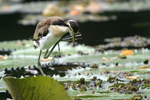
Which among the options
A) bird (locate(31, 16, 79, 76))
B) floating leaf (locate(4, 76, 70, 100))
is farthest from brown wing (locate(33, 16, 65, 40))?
floating leaf (locate(4, 76, 70, 100))

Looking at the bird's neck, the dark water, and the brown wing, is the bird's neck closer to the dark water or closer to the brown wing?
the brown wing

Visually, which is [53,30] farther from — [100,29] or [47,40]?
[100,29]

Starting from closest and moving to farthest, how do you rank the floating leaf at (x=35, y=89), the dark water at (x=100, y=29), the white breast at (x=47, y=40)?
the floating leaf at (x=35, y=89), the white breast at (x=47, y=40), the dark water at (x=100, y=29)

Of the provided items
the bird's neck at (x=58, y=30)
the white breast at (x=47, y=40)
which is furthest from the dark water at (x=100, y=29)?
the bird's neck at (x=58, y=30)

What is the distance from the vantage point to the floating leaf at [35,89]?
1.92 meters

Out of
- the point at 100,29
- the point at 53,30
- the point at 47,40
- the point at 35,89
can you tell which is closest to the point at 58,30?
the point at 53,30

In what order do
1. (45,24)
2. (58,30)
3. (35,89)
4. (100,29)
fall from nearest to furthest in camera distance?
(35,89)
(58,30)
(45,24)
(100,29)

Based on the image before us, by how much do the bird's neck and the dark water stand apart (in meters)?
2.81

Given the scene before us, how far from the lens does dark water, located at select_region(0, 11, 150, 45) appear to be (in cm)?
658

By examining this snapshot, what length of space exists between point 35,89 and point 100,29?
18.5ft

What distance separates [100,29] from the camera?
754 centimetres

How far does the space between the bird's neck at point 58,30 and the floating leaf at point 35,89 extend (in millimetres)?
1111

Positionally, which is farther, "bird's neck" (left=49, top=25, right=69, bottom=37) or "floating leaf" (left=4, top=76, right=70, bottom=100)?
"bird's neck" (left=49, top=25, right=69, bottom=37)

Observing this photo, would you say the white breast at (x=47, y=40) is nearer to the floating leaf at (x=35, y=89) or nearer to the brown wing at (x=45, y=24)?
the brown wing at (x=45, y=24)
